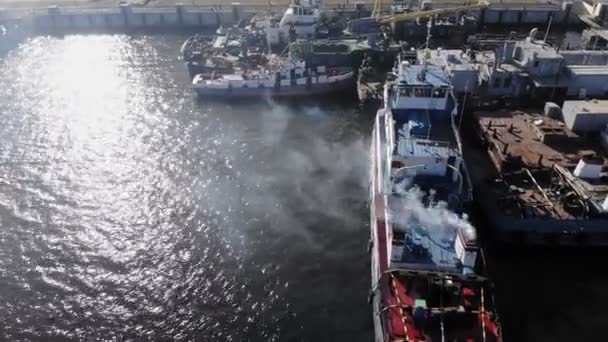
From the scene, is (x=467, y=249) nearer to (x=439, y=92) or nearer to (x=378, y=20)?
(x=439, y=92)

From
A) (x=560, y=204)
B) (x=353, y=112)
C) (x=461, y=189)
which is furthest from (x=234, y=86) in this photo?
(x=560, y=204)

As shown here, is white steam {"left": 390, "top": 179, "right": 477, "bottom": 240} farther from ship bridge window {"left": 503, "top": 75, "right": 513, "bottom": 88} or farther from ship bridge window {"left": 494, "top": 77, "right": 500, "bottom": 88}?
ship bridge window {"left": 503, "top": 75, "right": 513, "bottom": 88}

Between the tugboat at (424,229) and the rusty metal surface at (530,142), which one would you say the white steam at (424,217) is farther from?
the rusty metal surface at (530,142)

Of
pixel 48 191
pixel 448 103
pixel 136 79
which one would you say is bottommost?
pixel 48 191

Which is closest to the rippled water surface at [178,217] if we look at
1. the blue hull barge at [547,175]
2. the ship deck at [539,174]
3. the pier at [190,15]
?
the blue hull barge at [547,175]

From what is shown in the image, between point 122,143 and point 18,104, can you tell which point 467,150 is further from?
point 18,104

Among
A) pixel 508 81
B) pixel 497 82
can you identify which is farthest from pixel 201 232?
pixel 508 81
